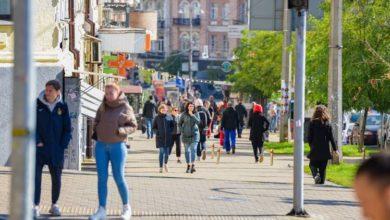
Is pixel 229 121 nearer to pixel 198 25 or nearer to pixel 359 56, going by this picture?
pixel 359 56

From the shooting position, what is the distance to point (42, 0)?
2306 centimetres

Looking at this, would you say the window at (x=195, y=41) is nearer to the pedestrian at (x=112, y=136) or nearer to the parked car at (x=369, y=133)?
the parked car at (x=369, y=133)

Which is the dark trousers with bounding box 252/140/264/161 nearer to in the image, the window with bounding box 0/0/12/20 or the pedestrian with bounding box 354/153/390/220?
the window with bounding box 0/0/12/20

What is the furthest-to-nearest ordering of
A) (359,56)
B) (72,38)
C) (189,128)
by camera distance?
(359,56), (72,38), (189,128)

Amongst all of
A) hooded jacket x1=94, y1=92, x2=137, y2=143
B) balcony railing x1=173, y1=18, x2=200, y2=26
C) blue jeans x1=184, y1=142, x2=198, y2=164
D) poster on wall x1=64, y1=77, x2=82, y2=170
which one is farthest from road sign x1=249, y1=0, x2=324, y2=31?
balcony railing x1=173, y1=18, x2=200, y2=26

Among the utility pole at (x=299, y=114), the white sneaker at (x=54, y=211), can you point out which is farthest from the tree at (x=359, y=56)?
the white sneaker at (x=54, y=211)

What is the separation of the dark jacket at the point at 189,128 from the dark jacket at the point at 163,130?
0.28 m

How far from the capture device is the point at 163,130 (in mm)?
25375

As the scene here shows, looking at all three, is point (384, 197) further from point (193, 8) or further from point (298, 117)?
point (193, 8)

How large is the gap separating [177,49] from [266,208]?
118 meters

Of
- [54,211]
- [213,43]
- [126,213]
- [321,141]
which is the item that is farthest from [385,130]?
[213,43]

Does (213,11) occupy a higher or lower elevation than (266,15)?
higher

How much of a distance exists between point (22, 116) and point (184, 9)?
126 meters

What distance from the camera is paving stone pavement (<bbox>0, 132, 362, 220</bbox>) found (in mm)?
14852
